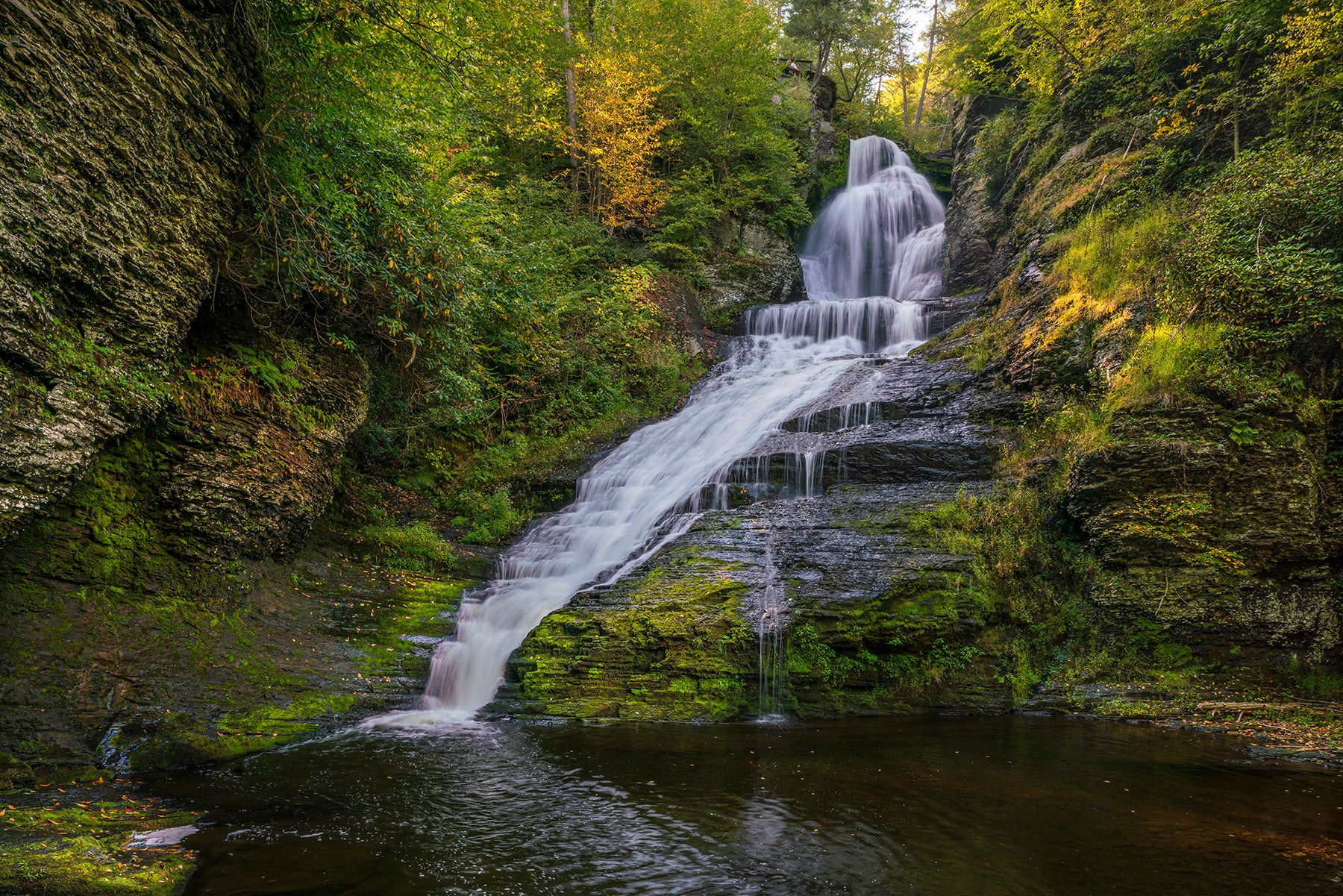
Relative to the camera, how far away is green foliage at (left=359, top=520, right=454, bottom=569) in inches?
389

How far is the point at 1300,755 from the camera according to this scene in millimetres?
5926

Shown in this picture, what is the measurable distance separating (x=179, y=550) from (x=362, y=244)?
3.86m

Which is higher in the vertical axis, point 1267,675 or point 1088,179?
point 1088,179

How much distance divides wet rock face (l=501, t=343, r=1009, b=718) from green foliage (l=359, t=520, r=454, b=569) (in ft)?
9.96

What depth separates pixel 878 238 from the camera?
22031 mm

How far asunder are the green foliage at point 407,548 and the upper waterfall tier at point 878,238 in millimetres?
15107

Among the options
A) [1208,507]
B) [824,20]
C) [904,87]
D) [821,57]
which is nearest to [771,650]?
[1208,507]

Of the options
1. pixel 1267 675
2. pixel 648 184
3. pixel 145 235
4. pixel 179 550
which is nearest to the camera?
pixel 145 235

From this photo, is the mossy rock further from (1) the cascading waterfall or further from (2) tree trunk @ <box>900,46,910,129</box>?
(2) tree trunk @ <box>900,46,910,129</box>

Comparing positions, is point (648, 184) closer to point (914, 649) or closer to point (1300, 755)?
point (914, 649)

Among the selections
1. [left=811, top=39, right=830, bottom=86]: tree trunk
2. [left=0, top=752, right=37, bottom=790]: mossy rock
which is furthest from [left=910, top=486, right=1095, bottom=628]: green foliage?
[left=811, top=39, right=830, bottom=86]: tree trunk

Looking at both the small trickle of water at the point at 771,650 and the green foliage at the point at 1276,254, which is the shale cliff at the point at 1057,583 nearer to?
the small trickle of water at the point at 771,650

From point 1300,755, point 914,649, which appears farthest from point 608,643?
point 1300,755

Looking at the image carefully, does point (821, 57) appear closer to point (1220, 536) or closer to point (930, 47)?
point (930, 47)
